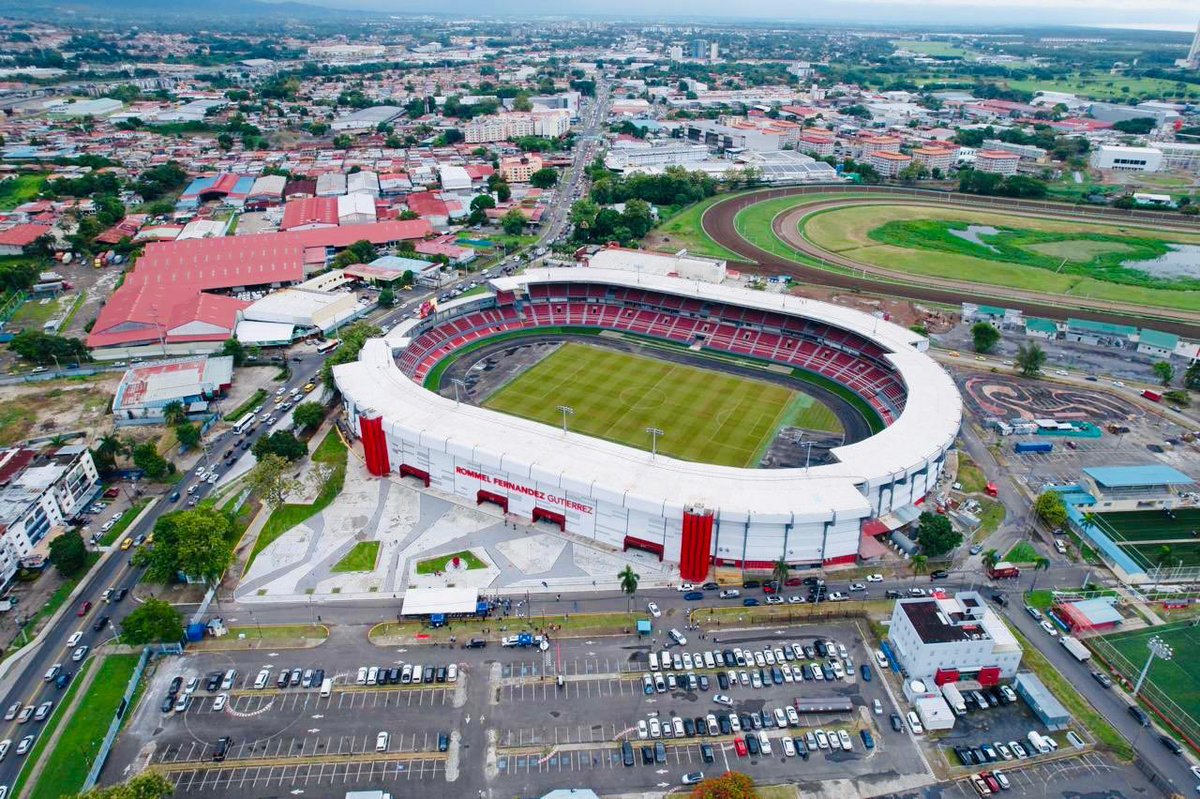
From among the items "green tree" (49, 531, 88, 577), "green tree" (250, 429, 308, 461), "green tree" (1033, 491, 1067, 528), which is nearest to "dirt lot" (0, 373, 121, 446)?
"green tree" (250, 429, 308, 461)

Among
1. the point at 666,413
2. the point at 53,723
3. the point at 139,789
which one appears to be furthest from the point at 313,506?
the point at 666,413

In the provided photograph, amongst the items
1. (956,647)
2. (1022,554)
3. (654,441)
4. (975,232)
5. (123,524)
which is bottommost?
(1022,554)

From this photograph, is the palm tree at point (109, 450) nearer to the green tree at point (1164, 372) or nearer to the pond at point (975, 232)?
the green tree at point (1164, 372)

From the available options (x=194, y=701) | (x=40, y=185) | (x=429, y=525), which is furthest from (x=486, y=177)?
(x=194, y=701)

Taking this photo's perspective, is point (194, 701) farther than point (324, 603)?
No

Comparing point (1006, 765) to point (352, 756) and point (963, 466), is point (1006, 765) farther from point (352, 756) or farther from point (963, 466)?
point (352, 756)

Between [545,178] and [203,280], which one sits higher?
[545,178]

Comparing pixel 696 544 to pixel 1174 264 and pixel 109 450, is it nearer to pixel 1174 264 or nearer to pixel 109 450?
pixel 109 450
